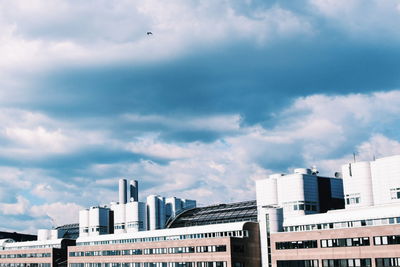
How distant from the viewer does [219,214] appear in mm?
154875

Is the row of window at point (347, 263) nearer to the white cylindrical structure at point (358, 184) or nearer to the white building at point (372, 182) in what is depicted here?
the white building at point (372, 182)

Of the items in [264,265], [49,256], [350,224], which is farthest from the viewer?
[49,256]

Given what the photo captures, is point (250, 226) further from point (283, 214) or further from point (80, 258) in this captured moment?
point (80, 258)

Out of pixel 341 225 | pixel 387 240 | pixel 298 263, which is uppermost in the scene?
pixel 341 225

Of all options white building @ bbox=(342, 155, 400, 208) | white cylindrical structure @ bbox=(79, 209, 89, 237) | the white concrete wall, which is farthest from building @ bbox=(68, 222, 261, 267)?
the white concrete wall

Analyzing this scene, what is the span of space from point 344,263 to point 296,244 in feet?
39.1

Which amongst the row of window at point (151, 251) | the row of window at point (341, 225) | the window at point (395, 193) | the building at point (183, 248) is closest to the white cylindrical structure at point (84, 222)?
the row of window at point (151, 251)

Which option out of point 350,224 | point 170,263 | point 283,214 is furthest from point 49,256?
point 350,224

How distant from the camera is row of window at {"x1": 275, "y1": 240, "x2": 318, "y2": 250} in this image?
113444 mm

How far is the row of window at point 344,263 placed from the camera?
10080 centimetres

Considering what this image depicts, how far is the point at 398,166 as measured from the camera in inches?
4513

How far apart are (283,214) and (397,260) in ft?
111

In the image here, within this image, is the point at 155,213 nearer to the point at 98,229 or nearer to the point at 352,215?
the point at 98,229

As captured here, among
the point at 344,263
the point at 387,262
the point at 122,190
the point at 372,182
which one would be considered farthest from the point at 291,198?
the point at 122,190
